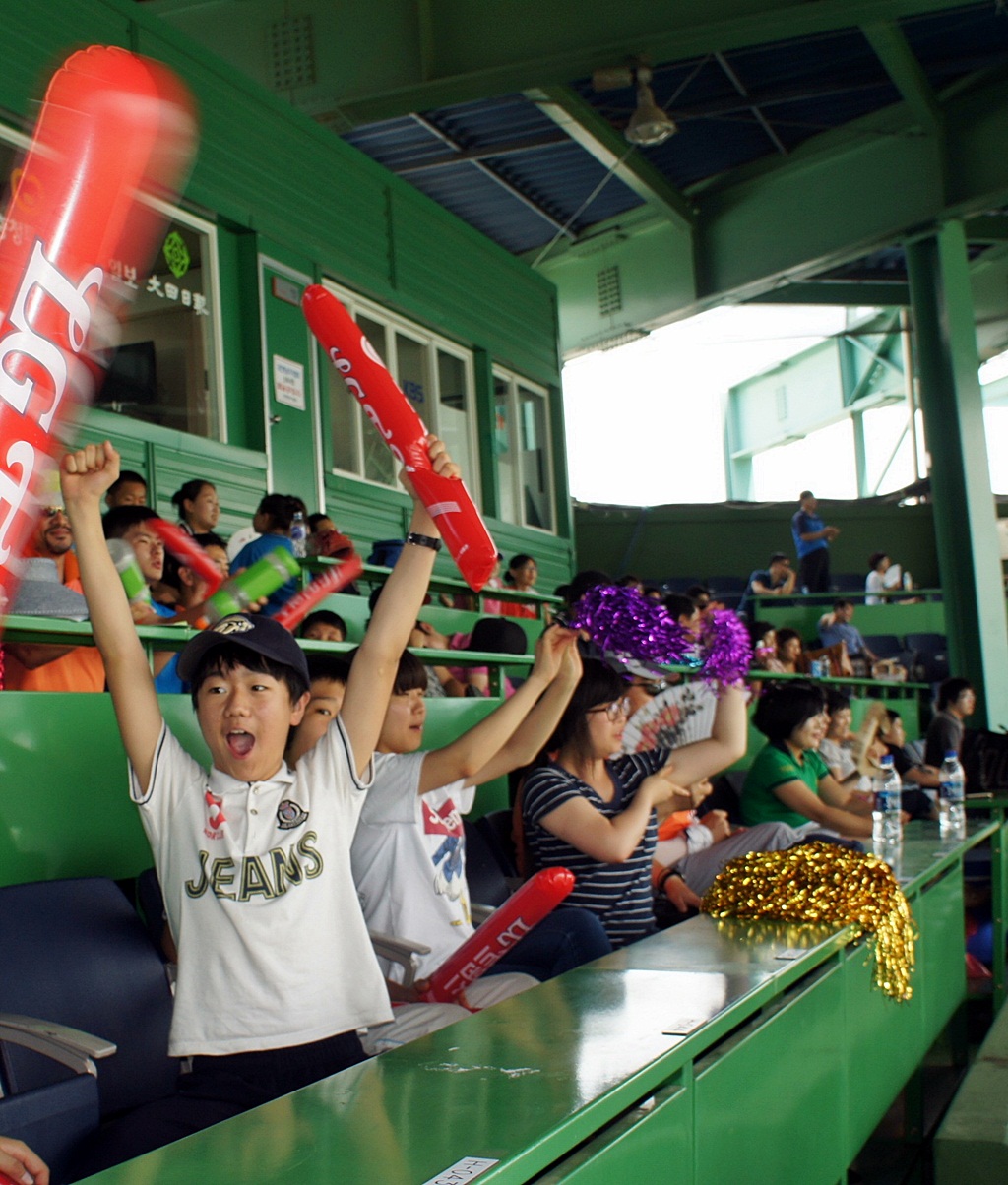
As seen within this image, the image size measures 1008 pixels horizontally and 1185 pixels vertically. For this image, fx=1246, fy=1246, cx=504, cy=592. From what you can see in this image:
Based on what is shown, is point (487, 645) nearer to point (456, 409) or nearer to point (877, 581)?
point (456, 409)

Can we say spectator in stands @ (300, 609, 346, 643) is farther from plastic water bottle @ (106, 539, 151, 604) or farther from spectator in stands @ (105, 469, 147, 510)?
plastic water bottle @ (106, 539, 151, 604)

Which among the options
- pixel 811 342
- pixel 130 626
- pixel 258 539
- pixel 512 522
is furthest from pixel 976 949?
pixel 811 342

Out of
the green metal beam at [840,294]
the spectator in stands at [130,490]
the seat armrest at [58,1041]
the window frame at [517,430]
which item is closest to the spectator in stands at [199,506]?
the spectator in stands at [130,490]

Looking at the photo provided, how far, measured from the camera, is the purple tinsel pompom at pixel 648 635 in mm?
3361

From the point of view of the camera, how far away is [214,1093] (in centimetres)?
→ 182

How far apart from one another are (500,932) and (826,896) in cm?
76

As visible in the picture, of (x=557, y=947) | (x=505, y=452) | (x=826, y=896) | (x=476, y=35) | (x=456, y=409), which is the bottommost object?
(x=557, y=947)

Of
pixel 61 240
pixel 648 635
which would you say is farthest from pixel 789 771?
pixel 61 240

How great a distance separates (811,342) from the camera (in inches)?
757

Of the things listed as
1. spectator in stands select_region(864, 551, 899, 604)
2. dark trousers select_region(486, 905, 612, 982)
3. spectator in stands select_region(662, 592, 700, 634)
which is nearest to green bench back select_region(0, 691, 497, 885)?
dark trousers select_region(486, 905, 612, 982)

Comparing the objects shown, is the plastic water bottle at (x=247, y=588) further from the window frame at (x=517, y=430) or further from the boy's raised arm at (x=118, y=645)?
the window frame at (x=517, y=430)

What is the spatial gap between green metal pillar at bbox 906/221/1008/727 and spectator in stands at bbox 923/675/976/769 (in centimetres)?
263

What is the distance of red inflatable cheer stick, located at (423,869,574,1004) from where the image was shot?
2361mm

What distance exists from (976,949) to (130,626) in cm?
425
